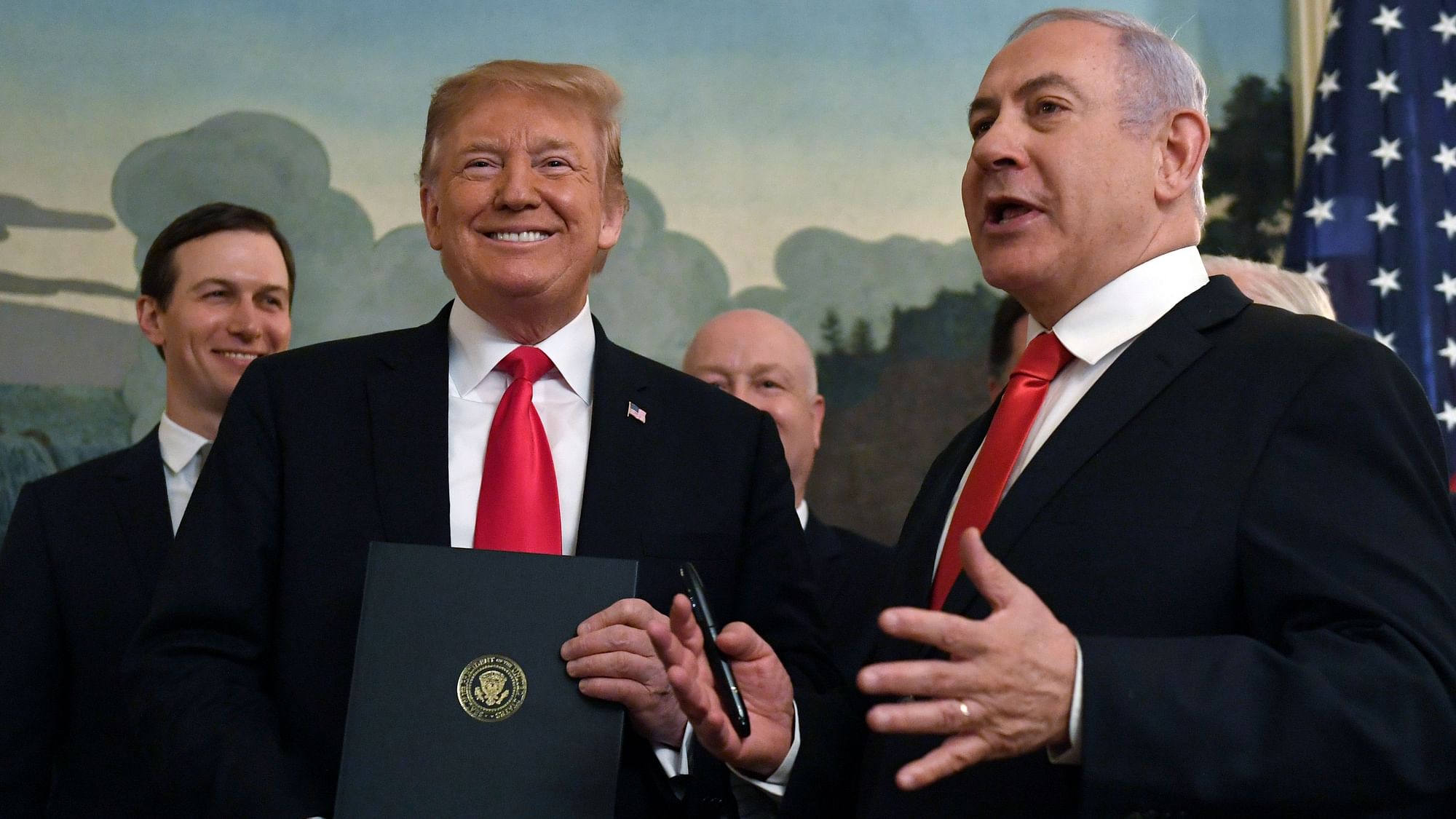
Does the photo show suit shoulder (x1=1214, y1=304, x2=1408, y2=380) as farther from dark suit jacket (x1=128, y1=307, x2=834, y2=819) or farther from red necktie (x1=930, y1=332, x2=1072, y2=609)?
dark suit jacket (x1=128, y1=307, x2=834, y2=819)

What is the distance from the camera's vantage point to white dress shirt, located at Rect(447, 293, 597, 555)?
7.86 feet

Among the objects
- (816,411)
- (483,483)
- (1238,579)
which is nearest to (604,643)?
(483,483)

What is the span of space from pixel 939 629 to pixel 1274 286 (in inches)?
83.3

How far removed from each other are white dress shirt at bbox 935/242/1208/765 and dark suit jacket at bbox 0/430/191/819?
6.36 feet

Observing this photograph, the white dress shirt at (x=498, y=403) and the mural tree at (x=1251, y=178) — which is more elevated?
the mural tree at (x=1251, y=178)

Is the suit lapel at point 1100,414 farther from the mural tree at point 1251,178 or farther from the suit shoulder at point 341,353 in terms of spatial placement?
the mural tree at point 1251,178

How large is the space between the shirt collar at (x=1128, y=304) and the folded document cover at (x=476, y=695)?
0.76m

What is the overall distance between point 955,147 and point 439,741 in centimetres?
464

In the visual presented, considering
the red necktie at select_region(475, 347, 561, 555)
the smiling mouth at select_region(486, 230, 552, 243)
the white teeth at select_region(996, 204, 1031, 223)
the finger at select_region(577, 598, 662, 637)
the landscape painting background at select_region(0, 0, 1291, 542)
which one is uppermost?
the landscape painting background at select_region(0, 0, 1291, 542)

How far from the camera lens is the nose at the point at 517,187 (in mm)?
2492

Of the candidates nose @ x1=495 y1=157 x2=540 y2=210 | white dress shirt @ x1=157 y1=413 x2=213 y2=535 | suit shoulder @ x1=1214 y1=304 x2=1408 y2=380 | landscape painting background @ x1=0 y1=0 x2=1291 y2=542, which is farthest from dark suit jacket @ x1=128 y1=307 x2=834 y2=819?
landscape painting background @ x1=0 y1=0 x2=1291 y2=542

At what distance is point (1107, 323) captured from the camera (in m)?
2.10

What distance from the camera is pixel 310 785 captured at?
2.11m

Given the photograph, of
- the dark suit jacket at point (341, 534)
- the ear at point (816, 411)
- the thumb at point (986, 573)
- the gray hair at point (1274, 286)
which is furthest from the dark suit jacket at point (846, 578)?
the thumb at point (986, 573)
